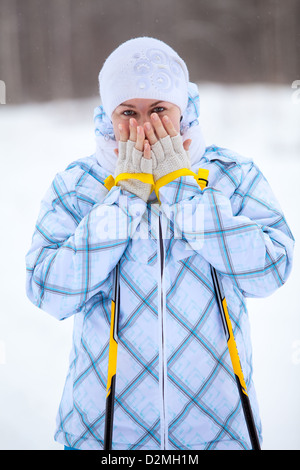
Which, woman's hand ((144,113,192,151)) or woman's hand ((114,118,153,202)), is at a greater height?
woman's hand ((144,113,192,151))

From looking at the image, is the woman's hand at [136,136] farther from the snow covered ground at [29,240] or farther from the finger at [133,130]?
the snow covered ground at [29,240]

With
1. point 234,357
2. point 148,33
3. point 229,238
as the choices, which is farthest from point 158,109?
point 148,33

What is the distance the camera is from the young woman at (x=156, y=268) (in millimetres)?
875

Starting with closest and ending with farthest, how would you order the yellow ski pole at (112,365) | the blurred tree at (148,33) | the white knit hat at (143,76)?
the yellow ski pole at (112,365) < the white knit hat at (143,76) < the blurred tree at (148,33)

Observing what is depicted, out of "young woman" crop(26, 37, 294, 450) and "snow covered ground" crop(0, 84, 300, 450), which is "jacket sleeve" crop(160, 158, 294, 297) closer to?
"young woman" crop(26, 37, 294, 450)

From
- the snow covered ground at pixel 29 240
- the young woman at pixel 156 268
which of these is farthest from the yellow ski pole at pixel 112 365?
the snow covered ground at pixel 29 240

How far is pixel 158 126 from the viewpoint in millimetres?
896

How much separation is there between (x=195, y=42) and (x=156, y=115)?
106cm

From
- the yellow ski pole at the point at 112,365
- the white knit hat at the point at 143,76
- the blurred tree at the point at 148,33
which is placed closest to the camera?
the yellow ski pole at the point at 112,365

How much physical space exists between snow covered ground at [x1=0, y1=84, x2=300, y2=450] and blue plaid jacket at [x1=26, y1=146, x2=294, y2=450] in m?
0.70

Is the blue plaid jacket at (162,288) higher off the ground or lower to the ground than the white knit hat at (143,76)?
lower

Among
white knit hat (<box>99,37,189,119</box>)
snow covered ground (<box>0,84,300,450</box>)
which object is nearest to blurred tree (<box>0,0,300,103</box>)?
snow covered ground (<box>0,84,300,450</box>)

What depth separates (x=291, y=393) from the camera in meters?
1.62

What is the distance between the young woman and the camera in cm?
88
